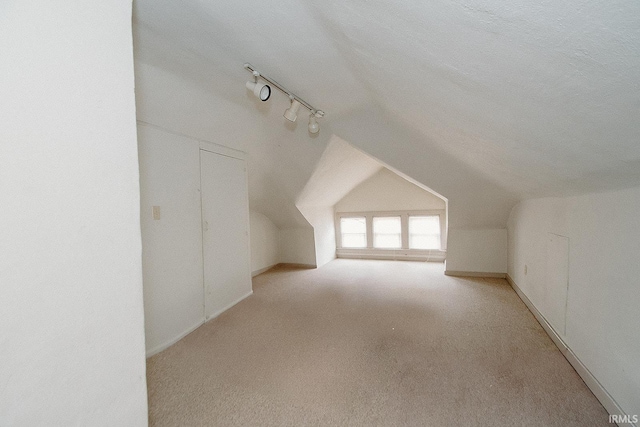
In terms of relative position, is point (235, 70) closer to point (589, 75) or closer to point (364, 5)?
point (364, 5)

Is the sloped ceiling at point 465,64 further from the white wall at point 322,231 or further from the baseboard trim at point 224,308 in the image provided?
the white wall at point 322,231

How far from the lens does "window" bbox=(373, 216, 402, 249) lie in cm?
524

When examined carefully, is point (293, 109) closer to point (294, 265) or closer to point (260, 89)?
point (260, 89)

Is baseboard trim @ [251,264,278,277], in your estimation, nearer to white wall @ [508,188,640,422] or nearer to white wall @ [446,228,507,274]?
white wall @ [446,228,507,274]

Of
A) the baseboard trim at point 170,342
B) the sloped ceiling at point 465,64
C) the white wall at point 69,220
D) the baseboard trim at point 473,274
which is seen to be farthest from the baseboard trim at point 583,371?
the baseboard trim at point 170,342

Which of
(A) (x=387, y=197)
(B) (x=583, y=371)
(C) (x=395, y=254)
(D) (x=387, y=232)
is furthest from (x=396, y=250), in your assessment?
(B) (x=583, y=371)

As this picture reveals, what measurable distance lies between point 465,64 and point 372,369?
76.7 inches

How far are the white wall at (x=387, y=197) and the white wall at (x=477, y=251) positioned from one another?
1037mm

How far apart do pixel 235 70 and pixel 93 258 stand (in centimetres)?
174

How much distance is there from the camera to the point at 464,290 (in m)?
3.37

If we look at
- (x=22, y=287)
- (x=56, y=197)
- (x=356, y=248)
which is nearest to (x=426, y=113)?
(x=56, y=197)

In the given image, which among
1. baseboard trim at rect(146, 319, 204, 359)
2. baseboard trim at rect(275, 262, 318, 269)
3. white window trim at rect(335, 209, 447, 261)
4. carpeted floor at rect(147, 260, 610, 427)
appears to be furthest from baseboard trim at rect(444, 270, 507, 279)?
baseboard trim at rect(146, 319, 204, 359)

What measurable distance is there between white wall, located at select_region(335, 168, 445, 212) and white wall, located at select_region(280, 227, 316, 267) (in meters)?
1.18

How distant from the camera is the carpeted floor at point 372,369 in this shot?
4.66 feet
